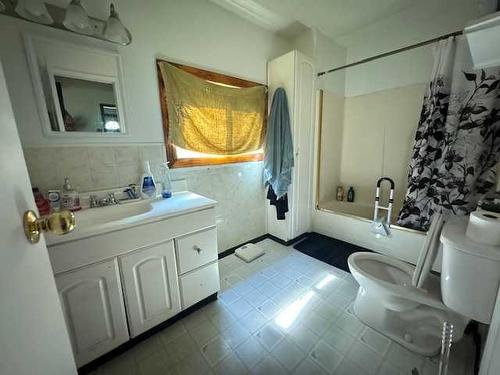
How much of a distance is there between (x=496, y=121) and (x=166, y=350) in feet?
8.34

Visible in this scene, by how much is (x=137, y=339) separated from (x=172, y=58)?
1919mm

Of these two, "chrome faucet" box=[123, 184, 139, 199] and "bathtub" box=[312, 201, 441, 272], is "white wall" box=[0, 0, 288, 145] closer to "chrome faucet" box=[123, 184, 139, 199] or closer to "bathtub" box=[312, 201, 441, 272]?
"chrome faucet" box=[123, 184, 139, 199]

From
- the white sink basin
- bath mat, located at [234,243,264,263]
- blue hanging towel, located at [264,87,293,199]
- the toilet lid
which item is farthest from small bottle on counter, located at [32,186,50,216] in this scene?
the toilet lid

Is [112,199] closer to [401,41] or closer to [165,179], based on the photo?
[165,179]

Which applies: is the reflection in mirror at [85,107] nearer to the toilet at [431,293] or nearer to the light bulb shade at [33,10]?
the light bulb shade at [33,10]

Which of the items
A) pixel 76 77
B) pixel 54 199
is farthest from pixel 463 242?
pixel 76 77

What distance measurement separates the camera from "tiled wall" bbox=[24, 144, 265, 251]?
1.25 m

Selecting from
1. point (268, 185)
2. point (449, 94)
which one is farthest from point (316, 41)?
point (268, 185)

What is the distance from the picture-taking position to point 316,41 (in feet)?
7.18

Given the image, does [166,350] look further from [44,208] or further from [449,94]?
[449,94]

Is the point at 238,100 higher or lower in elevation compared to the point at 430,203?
higher

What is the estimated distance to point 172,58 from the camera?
5.26 feet

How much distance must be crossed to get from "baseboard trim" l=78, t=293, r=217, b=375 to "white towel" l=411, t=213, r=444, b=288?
1321mm

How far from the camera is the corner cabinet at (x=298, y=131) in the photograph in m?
2.07
